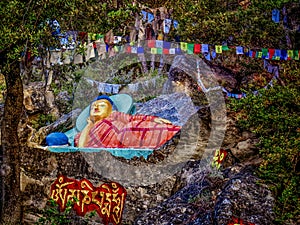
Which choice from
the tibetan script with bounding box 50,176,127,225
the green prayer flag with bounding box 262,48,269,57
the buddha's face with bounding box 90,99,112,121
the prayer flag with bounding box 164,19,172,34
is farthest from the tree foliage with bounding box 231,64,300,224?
the prayer flag with bounding box 164,19,172,34

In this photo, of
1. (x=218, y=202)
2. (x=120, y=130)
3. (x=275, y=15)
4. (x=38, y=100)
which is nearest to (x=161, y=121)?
(x=120, y=130)

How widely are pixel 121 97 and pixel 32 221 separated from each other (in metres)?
4.31

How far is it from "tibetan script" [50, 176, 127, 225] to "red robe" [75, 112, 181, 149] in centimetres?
162

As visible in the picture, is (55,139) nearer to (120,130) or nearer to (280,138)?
(120,130)

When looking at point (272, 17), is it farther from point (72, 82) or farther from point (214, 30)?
point (72, 82)

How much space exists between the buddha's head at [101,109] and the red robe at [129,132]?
0.25 meters

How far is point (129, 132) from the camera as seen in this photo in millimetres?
10055

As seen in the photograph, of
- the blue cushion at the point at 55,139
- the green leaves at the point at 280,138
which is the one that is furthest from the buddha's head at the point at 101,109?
the green leaves at the point at 280,138

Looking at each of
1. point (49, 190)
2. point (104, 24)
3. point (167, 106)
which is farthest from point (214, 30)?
point (49, 190)

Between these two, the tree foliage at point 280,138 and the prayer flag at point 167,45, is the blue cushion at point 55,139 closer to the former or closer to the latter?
the prayer flag at point 167,45

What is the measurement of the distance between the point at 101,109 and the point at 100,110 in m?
0.03

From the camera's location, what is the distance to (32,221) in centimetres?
845

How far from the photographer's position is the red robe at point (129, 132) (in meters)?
9.47

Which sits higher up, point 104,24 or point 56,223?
point 104,24
